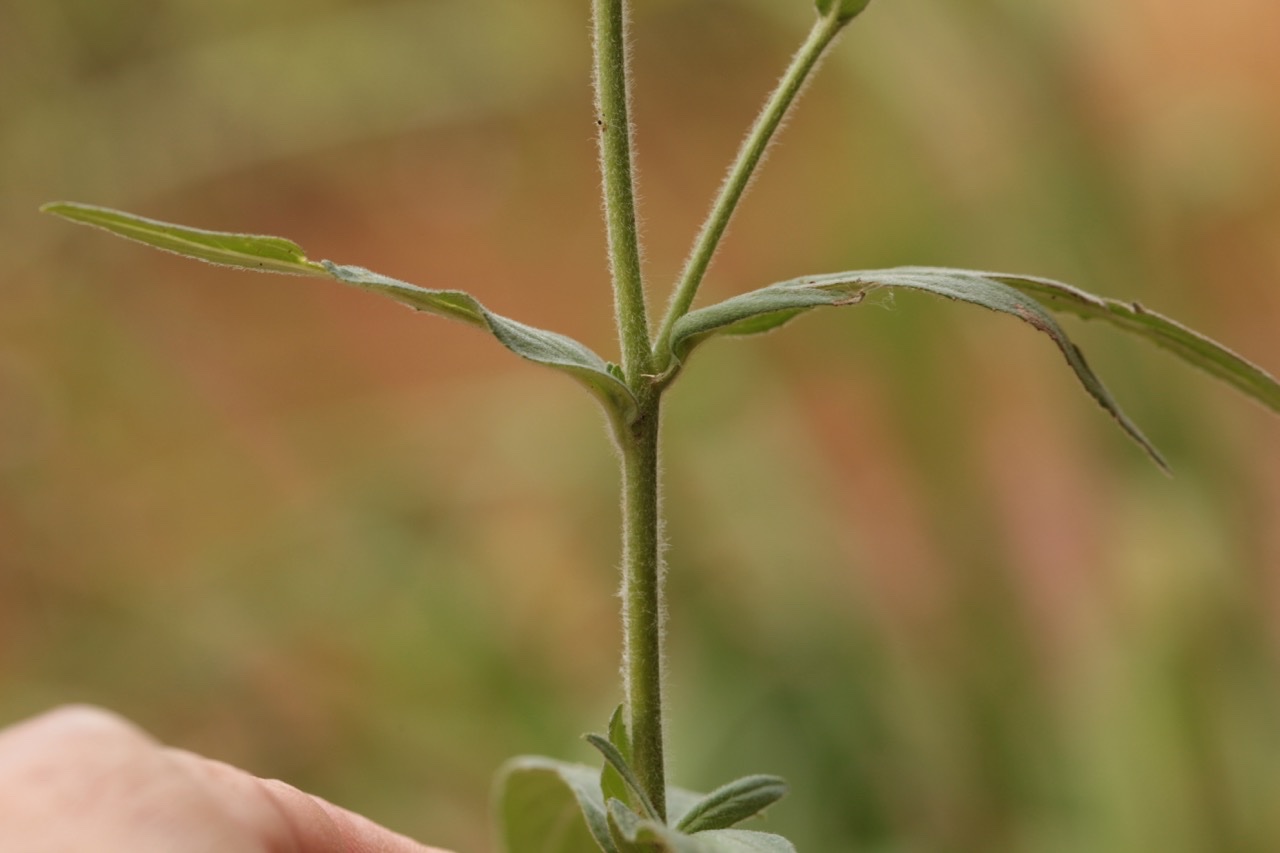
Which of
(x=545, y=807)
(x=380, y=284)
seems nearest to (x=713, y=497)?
(x=545, y=807)

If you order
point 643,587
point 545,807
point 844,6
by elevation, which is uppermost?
point 844,6

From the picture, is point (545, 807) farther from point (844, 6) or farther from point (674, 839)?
point (844, 6)

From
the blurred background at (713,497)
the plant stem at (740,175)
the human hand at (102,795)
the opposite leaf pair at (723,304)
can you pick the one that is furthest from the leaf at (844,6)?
the blurred background at (713,497)

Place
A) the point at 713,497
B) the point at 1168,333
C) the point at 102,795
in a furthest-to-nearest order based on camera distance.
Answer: the point at 713,497, the point at 1168,333, the point at 102,795

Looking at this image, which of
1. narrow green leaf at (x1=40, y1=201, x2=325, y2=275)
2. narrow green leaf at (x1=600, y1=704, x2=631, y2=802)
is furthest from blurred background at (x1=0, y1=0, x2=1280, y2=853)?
narrow green leaf at (x1=40, y1=201, x2=325, y2=275)

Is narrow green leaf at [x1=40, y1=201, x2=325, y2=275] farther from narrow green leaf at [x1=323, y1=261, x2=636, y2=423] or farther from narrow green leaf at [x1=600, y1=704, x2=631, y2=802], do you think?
narrow green leaf at [x1=600, y1=704, x2=631, y2=802]

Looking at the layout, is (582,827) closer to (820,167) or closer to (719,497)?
(719,497)

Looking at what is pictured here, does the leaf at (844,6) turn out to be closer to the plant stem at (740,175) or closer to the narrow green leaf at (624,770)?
the plant stem at (740,175)
